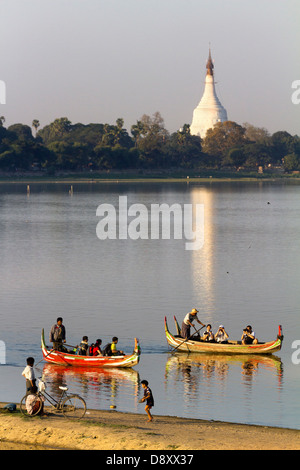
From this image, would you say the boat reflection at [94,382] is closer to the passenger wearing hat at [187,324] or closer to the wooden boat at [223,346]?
the wooden boat at [223,346]

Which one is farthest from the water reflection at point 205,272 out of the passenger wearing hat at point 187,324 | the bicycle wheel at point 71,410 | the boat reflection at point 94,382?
the bicycle wheel at point 71,410

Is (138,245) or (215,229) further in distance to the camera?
(215,229)

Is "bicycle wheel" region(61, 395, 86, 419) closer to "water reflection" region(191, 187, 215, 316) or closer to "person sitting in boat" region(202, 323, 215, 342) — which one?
"person sitting in boat" region(202, 323, 215, 342)

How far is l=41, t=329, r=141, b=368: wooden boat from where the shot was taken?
1299 inches

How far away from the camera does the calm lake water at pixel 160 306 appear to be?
30109mm

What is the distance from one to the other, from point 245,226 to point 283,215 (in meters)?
19.8

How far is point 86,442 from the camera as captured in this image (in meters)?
22.7

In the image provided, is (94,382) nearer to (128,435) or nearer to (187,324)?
(187,324)

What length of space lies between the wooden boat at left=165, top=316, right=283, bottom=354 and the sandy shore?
34.4 feet

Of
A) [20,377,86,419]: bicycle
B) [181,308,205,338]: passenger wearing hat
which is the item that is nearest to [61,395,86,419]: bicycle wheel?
[20,377,86,419]: bicycle

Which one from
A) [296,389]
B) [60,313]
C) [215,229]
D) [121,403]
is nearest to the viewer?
[121,403]

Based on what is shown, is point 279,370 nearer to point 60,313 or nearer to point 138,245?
point 60,313

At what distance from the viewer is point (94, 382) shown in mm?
31938

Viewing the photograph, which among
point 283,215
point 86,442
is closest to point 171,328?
point 86,442
